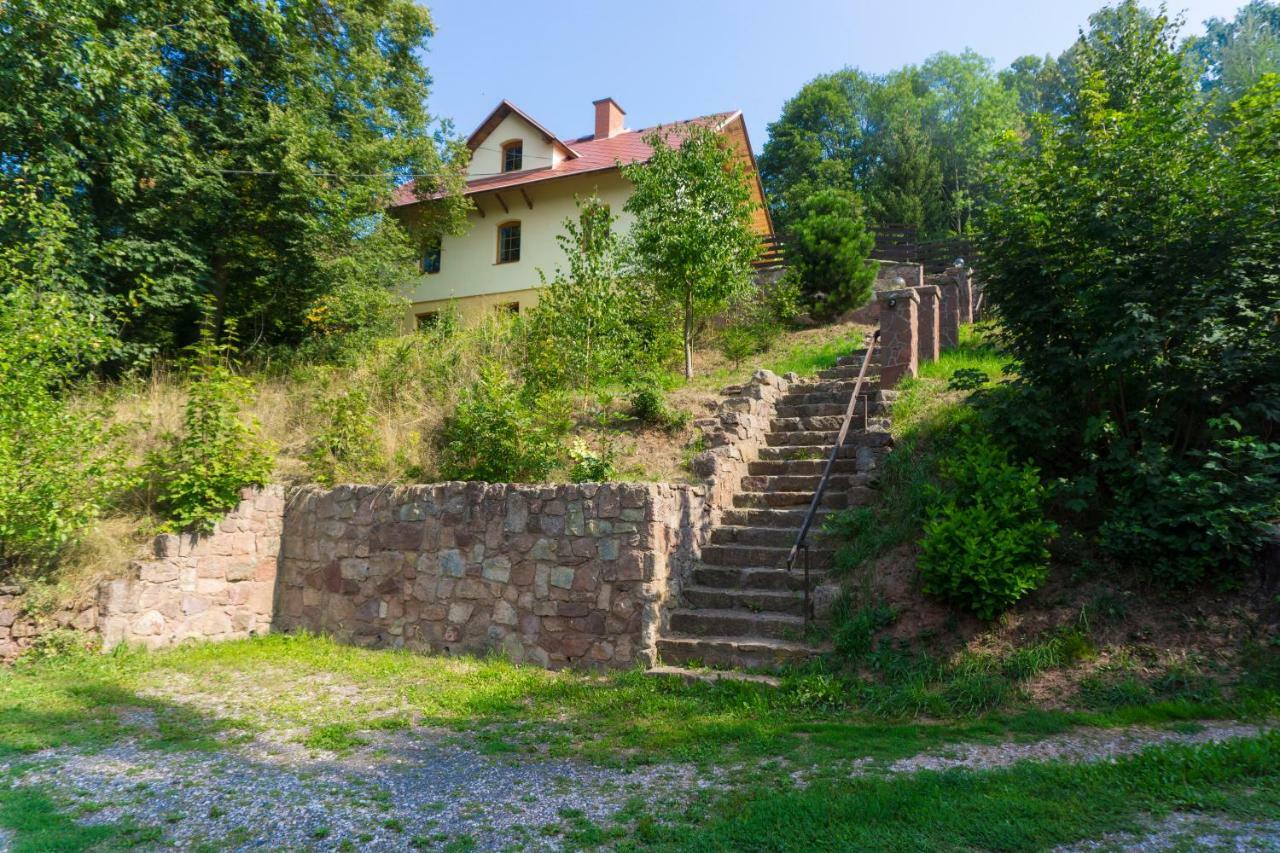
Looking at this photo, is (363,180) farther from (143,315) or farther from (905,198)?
(905,198)

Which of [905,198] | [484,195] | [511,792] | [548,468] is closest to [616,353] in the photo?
[548,468]

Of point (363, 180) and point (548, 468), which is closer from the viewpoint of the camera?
point (548, 468)

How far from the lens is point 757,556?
24.5 ft

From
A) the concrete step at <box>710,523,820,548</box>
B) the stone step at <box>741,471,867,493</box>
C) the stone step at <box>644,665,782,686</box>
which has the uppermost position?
the stone step at <box>741,471,867,493</box>

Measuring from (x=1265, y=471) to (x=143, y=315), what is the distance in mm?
15364

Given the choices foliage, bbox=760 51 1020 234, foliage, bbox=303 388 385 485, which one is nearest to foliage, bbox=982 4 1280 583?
foliage, bbox=303 388 385 485

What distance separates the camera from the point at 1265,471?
17.7ft

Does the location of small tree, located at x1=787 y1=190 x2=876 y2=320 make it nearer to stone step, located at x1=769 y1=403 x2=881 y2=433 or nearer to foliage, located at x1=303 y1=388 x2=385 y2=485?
stone step, located at x1=769 y1=403 x2=881 y2=433

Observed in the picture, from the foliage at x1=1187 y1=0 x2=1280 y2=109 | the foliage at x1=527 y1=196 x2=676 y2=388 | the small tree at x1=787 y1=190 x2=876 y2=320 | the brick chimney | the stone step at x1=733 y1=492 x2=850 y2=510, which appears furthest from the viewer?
the foliage at x1=1187 y1=0 x2=1280 y2=109

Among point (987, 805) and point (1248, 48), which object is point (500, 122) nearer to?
point (987, 805)

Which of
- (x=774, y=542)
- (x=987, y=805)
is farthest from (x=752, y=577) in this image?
(x=987, y=805)

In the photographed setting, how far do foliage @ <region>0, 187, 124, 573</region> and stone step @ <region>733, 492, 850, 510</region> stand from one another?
21.5 feet

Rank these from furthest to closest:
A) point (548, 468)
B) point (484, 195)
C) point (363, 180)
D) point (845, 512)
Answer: point (484, 195) < point (363, 180) < point (548, 468) < point (845, 512)

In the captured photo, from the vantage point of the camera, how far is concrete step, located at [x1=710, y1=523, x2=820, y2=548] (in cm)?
761
